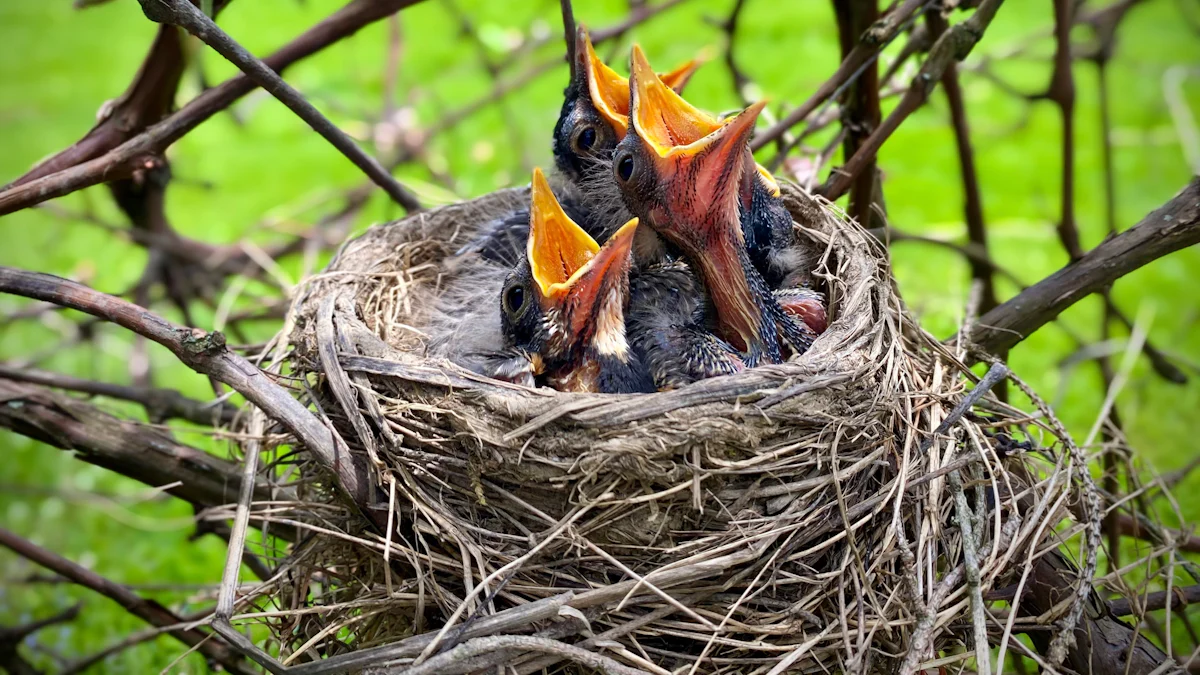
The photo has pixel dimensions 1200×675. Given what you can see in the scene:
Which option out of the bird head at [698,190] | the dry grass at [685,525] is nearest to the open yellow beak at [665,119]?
the bird head at [698,190]

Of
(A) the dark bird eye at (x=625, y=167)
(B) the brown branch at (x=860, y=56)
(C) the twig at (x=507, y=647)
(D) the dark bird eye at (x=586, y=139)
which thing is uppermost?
(D) the dark bird eye at (x=586, y=139)

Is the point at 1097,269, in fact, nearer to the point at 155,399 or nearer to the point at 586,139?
the point at 586,139

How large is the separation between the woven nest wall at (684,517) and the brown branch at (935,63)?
382 millimetres

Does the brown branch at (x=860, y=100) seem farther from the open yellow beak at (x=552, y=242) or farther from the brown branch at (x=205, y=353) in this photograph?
the brown branch at (x=205, y=353)

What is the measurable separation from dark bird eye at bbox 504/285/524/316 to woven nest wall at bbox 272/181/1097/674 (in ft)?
0.76

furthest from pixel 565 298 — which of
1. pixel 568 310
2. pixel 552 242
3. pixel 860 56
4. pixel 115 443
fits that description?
pixel 115 443

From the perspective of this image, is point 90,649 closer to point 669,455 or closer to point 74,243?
point 669,455

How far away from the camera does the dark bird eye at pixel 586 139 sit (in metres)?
1.86

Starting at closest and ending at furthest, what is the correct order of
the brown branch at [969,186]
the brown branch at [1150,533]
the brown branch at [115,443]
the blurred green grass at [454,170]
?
the brown branch at [1150,533] < the brown branch at [115,443] < the brown branch at [969,186] < the blurred green grass at [454,170]

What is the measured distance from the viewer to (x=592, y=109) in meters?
1.85

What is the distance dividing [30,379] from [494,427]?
33.5 inches

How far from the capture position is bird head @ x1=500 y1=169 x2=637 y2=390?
1.48 m

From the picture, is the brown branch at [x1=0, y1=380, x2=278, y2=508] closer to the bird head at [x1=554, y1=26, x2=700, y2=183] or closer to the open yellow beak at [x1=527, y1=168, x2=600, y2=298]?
the open yellow beak at [x1=527, y1=168, x2=600, y2=298]

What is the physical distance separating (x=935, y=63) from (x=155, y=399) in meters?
1.45
